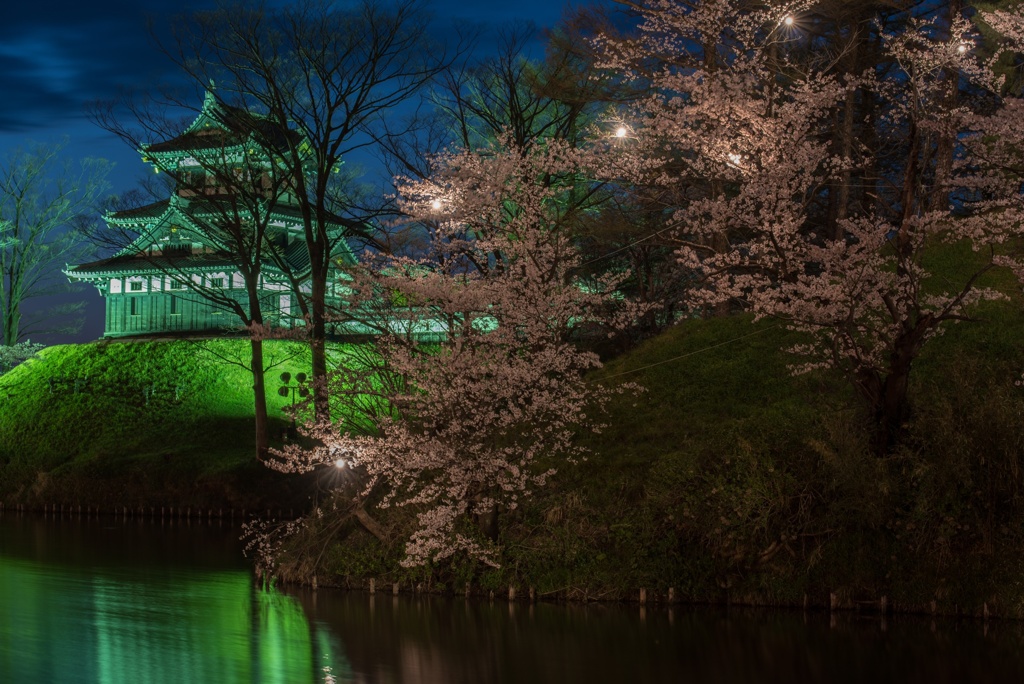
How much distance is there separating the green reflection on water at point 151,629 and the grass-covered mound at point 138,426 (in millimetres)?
11067

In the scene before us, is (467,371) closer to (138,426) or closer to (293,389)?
(293,389)

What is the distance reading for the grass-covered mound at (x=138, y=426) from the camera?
31.2 m

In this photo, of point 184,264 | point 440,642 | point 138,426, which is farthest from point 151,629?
point 184,264

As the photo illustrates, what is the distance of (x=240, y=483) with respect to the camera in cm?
3075

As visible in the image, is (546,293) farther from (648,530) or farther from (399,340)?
(648,530)

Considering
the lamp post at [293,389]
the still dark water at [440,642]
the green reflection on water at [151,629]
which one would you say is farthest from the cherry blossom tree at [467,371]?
the green reflection on water at [151,629]

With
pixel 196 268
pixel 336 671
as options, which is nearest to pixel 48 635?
pixel 336 671

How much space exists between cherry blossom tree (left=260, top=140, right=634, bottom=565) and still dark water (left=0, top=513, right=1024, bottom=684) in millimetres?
1830

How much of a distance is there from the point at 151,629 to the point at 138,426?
24132 millimetres

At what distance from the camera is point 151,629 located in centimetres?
1444

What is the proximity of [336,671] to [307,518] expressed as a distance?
706cm

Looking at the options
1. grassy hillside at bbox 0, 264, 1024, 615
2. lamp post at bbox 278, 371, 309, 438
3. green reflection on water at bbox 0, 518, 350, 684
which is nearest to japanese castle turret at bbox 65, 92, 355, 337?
lamp post at bbox 278, 371, 309, 438

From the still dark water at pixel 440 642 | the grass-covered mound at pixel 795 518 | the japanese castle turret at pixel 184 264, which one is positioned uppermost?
the japanese castle turret at pixel 184 264

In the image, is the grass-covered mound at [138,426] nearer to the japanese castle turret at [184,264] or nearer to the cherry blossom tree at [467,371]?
the japanese castle turret at [184,264]
